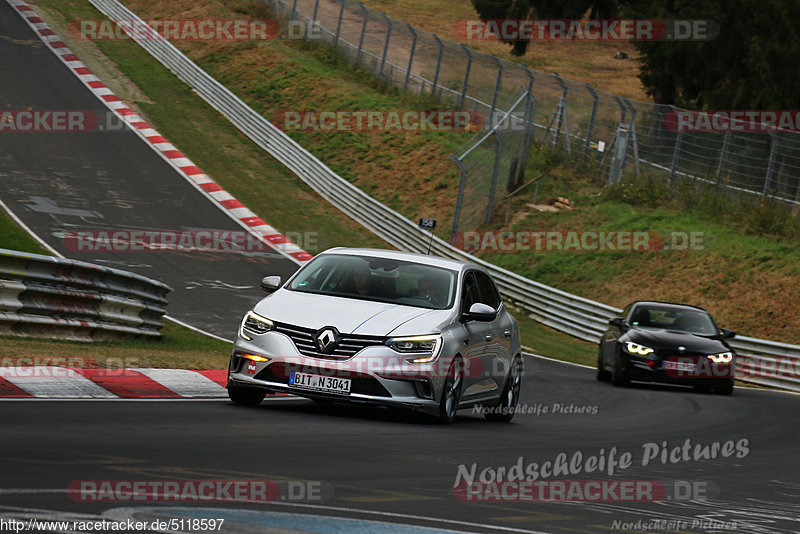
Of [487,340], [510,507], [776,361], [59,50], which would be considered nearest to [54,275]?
[487,340]

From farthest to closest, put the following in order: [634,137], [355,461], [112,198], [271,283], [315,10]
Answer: [315,10] → [634,137] → [112,198] → [271,283] → [355,461]

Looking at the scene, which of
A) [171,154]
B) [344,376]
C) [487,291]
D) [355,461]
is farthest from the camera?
[171,154]

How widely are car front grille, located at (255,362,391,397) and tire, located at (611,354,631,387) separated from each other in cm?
887

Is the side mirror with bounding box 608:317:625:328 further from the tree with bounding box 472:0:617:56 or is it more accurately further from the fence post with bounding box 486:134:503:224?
the tree with bounding box 472:0:617:56

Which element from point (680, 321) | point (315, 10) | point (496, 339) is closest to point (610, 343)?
point (680, 321)

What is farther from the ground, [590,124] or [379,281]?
[379,281]

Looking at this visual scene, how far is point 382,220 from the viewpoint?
33.3 m

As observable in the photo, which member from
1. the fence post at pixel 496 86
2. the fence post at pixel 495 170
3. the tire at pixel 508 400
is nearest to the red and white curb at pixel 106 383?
the tire at pixel 508 400

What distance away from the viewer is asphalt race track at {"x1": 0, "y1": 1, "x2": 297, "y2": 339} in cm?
2302

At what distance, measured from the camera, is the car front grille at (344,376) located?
32.4 feet

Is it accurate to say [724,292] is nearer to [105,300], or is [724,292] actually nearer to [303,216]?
[303,216]

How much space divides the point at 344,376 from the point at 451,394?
3.95 feet

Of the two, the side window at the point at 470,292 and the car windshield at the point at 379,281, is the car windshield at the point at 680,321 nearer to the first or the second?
the side window at the point at 470,292

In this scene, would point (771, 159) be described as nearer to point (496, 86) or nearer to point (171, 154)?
point (496, 86)
